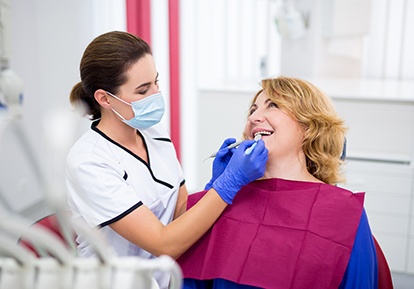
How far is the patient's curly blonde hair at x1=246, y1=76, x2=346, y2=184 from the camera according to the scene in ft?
4.32

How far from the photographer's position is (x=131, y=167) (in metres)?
1.36

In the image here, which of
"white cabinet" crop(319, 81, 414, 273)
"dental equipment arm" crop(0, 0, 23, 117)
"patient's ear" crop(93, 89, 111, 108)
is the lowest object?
Answer: "white cabinet" crop(319, 81, 414, 273)

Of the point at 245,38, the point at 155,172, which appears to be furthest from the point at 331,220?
the point at 245,38

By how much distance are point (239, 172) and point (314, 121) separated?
0.26 meters

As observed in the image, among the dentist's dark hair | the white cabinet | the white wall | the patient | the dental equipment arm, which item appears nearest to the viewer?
the dental equipment arm

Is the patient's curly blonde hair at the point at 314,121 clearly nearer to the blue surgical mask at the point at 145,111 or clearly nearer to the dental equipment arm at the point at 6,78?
the blue surgical mask at the point at 145,111

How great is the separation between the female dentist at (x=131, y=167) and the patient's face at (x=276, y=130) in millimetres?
84

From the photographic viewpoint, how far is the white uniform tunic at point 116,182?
4.04 ft

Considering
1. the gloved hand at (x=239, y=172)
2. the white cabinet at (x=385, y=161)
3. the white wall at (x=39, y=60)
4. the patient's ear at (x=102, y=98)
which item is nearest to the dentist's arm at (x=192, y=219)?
the gloved hand at (x=239, y=172)

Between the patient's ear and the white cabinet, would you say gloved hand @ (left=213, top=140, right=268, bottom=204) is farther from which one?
the white cabinet

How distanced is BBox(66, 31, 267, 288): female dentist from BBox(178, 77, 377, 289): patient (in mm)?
94

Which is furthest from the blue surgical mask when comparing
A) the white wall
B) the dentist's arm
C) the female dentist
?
the white wall

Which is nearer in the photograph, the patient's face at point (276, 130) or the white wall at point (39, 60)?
the patient's face at point (276, 130)

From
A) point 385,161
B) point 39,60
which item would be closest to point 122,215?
point 385,161
